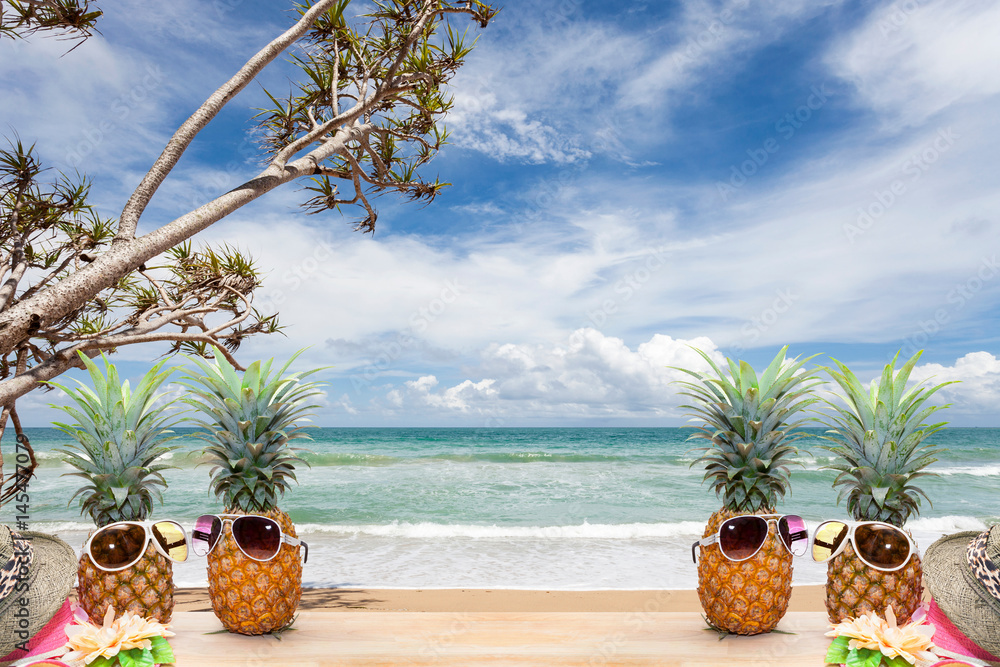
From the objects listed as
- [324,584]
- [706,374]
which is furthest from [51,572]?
[324,584]

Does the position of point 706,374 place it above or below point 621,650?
above

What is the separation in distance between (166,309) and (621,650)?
496cm

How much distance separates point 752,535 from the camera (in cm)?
295

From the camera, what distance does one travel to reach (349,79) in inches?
212

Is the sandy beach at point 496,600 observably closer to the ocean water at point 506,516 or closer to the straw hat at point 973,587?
the ocean water at point 506,516

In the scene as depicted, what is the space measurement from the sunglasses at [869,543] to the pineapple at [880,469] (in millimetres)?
50

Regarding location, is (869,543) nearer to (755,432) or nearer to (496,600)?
(755,432)

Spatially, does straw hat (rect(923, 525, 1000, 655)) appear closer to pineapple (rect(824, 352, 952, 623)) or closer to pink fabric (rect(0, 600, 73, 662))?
pineapple (rect(824, 352, 952, 623))

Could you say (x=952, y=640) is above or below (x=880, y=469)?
below

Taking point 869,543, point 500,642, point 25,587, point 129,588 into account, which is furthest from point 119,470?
point 869,543

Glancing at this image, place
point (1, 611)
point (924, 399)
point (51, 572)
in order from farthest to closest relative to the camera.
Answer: point (924, 399) < point (51, 572) < point (1, 611)

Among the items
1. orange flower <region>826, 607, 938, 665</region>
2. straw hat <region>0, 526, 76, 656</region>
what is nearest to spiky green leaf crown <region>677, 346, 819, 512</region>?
orange flower <region>826, 607, 938, 665</region>

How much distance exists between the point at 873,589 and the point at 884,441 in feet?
2.67

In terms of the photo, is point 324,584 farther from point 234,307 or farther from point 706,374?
point 706,374
